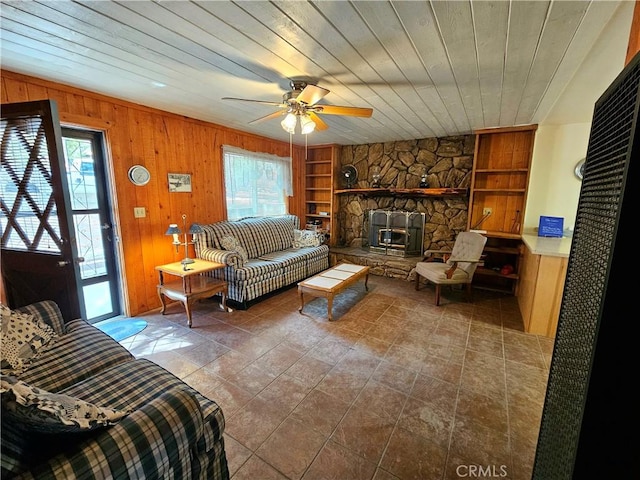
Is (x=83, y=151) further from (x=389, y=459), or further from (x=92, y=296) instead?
(x=389, y=459)

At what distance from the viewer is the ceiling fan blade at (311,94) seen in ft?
6.43

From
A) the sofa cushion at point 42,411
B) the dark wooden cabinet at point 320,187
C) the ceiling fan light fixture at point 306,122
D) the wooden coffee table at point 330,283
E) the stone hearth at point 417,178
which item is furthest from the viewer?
the dark wooden cabinet at point 320,187

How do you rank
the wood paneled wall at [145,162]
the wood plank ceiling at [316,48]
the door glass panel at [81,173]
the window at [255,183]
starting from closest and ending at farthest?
the wood plank ceiling at [316,48], the wood paneled wall at [145,162], the door glass panel at [81,173], the window at [255,183]

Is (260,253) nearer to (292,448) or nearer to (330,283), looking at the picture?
(330,283)

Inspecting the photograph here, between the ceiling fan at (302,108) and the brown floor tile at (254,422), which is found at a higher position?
the ceiling fan at (302,108)

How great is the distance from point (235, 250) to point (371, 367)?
84.9 inches

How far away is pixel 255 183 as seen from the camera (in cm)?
470

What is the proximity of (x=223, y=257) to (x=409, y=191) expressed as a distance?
3.10m

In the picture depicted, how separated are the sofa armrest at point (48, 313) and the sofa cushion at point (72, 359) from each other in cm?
6

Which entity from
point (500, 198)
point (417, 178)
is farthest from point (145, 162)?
point (500, 198)

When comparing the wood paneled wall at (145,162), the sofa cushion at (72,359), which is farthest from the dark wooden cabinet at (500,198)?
the sofa cushion at (72,359)

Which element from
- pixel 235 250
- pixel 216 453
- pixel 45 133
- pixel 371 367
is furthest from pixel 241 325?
pixel 45 133

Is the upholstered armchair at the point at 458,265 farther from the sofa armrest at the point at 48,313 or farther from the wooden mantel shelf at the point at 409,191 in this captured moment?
the sofa armrest at the point at 48,313

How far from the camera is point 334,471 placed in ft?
4.77
